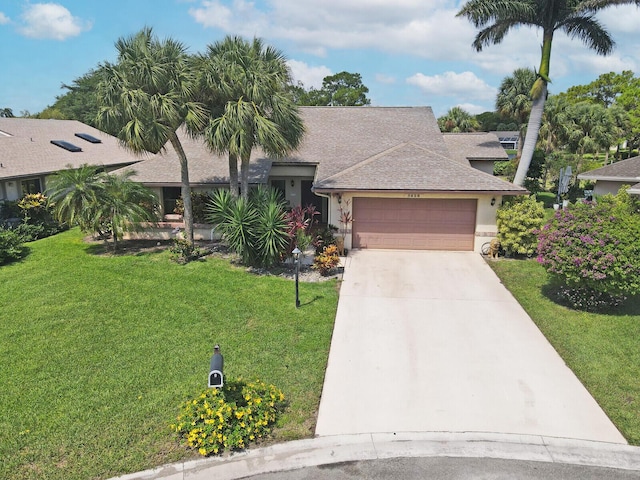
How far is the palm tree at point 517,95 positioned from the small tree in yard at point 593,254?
59.2 feet

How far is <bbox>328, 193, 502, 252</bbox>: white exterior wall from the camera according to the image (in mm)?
15461

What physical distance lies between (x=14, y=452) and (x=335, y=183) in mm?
11734

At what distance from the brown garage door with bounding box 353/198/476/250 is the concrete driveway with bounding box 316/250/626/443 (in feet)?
11.3

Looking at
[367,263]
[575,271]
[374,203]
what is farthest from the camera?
[374,203]

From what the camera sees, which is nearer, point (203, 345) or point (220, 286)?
point (203, 345)

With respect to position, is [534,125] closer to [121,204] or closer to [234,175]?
[234,175]

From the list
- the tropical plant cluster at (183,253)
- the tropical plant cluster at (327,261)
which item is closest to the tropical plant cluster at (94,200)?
the tropical plant cluster at (183,253)

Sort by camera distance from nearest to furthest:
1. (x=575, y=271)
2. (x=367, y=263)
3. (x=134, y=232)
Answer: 1. (x=575, y=271)
2. (x=367, y=263)
3. (x=134, y=232)

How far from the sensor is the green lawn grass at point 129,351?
20.5ft

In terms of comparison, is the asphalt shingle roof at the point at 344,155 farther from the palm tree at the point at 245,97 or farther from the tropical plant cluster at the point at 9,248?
the tropical plant cluster at the point at 9,248

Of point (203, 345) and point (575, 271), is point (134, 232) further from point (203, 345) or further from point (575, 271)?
point (575, 271)

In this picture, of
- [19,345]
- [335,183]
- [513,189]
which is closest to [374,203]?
[335,183]

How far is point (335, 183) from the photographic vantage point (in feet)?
51.1

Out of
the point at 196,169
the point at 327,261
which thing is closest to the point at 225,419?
the point at 327,261
